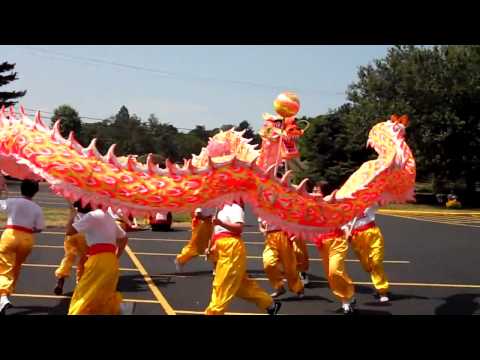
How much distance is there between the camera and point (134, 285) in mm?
7242

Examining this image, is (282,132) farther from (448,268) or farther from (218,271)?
(448,268)

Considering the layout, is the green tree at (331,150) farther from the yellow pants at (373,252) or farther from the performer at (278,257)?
the performer at (278,257)

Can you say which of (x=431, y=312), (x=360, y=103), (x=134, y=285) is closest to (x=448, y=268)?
(x=431, y=312)

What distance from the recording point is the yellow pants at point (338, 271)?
19.1ft

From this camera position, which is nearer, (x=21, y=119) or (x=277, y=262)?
(x=21, y=119)

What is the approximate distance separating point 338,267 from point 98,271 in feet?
9.37

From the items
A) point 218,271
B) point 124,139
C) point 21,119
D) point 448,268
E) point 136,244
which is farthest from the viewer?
point 124,139

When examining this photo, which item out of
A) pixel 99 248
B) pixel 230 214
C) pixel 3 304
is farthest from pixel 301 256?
pixel 3 304

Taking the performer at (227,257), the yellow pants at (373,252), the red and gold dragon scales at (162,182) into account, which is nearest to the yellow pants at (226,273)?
the performer at (227,257)

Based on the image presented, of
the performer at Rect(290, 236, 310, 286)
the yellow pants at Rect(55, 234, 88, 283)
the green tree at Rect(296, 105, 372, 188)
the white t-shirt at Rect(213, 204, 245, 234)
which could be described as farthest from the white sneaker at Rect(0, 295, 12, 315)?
the green tree at Rect(296, 105, 372, 188)

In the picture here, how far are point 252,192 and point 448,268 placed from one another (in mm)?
6327

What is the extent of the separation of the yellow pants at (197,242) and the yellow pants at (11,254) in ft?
9.20

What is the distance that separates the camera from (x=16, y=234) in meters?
5.49

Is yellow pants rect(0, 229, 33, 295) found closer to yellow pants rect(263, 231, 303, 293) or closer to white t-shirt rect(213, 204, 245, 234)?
white t-shirt rect(213, 204, 245, 234)
